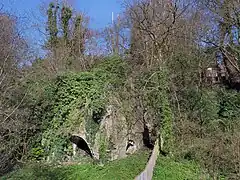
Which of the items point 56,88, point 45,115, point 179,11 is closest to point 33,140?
point 45,115

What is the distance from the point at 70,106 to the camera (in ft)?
45.3

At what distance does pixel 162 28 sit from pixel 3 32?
301 inches

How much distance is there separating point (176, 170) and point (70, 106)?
5.30m

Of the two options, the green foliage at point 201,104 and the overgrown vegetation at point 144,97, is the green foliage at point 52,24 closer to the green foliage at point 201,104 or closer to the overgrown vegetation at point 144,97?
the overgrown vegetation at point 144,97

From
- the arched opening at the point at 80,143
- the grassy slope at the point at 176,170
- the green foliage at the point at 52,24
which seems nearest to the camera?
the grassy slope at the point at 176,170

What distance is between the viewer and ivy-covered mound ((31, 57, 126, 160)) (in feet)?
44.4

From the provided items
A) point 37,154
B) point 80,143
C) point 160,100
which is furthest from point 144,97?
point 37,154

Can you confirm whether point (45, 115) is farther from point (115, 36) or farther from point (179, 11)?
point (115, 36)

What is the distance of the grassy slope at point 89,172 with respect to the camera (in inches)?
394

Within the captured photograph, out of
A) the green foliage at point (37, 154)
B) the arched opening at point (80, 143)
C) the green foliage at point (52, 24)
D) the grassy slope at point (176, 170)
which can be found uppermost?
the green foliage at point (52, 24)

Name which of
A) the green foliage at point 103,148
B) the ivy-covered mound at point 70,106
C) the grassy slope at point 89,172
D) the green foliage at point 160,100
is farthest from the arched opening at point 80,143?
the green foliage at point 160,100

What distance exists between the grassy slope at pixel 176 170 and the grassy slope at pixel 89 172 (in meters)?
0.56

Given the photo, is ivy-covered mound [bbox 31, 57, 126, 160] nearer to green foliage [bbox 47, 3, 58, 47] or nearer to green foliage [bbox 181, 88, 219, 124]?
green foliage [bbox 181, 88, 219, 124]

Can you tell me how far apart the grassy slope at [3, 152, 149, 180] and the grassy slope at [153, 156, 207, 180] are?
56cm
